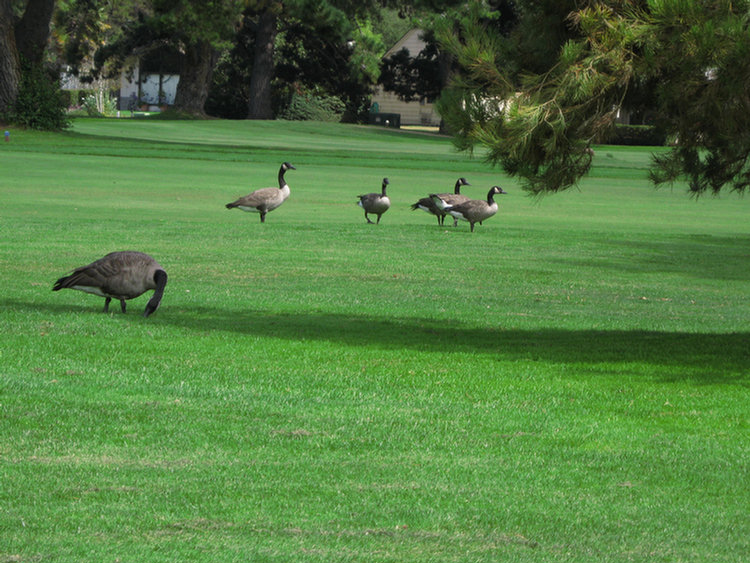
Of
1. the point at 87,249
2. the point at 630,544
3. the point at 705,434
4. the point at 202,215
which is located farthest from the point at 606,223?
the point at 630,544

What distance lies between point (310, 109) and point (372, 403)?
246 feet

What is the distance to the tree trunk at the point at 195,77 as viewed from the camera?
7438cm

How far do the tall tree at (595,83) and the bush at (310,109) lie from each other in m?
72.0

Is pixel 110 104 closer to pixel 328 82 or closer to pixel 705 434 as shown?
pixel 328 82

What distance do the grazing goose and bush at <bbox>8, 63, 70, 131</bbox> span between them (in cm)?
4104

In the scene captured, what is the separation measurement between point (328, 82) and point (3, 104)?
36215 mm

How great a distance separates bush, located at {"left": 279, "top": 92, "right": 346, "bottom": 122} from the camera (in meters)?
82.2

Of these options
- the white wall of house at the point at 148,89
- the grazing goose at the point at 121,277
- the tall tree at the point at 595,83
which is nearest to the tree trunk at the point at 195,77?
the white wall of house at the point at 148,89

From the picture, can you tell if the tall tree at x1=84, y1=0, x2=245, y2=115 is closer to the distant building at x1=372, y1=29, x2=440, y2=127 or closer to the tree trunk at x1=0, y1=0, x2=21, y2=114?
the tree trunk at x1=0, y1=0, x2=21, y2=114

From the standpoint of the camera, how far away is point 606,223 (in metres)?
29.5

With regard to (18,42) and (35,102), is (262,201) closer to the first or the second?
(35,102)

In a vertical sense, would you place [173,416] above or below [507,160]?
below

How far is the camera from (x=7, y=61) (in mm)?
49500

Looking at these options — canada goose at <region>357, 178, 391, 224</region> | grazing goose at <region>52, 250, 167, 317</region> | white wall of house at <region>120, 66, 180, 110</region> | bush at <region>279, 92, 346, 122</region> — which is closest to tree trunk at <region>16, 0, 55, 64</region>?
canada goose at <region>357, 178, 391, 224</region>
